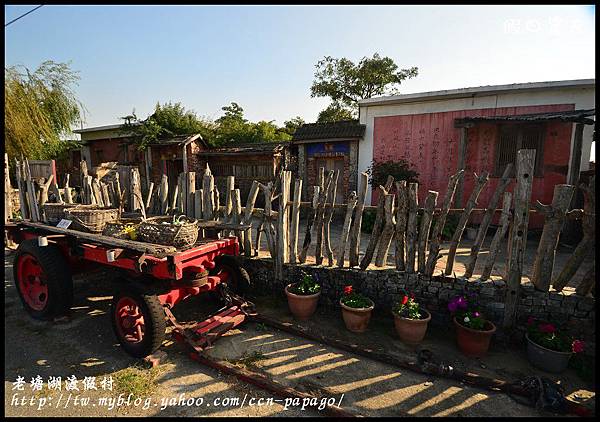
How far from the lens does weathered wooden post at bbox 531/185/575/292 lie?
121 inches

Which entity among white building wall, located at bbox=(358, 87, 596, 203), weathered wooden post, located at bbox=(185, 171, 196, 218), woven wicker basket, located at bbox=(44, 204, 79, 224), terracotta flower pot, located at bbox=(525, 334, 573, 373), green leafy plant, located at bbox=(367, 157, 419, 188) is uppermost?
white building wall, located at bbox=(358, 87, 596, 203)

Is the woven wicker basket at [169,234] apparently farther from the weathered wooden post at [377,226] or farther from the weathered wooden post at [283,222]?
the weathered wooden post at [377,226]

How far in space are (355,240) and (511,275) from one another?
1814 mm

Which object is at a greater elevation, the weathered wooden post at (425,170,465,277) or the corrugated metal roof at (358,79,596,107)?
the corrugated metal roof at (358,79,596,107)

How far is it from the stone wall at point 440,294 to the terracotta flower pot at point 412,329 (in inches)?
16.5

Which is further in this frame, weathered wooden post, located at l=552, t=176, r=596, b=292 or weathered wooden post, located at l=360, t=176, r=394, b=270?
weathered wooden post, located at l=360, t=176, r=394, b=270

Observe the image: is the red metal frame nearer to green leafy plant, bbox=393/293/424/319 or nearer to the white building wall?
green leafy plant, bbox=393/293/424/319

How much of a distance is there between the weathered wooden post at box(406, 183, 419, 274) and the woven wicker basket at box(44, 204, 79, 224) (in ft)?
15.7

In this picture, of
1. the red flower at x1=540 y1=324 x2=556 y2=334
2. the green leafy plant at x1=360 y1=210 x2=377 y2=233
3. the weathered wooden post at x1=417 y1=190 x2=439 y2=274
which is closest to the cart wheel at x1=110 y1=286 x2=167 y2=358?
the weathered wooden post at x1=417 y1=190 x2=439 y2=274

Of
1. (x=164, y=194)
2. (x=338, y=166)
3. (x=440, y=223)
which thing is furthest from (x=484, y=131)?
(x=164, y=194)

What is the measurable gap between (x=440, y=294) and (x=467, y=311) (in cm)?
35

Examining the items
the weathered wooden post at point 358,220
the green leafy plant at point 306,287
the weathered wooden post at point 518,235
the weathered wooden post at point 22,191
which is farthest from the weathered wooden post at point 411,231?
the weathered wooden post at point 22,191

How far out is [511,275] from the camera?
3.30 metres

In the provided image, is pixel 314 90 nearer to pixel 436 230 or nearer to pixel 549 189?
pixel 549 189
